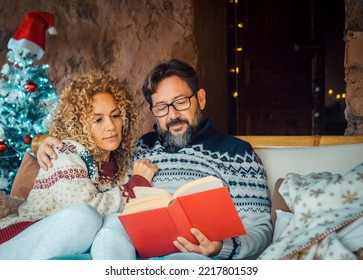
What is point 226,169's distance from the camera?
160cm

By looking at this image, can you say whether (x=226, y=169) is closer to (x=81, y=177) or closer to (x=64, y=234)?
(x=81, y=177)

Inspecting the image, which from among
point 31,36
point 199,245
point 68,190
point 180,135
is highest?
point 31,36

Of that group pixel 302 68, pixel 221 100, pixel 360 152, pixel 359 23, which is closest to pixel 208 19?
pixel 221 100

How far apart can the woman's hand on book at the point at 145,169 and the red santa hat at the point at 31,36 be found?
1205mm

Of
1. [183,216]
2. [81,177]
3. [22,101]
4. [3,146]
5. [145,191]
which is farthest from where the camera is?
[22,101]

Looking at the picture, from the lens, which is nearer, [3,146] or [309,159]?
[309,159]

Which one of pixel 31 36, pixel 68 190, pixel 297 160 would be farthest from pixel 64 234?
pixel 31 36

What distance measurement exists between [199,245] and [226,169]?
13.9 inches

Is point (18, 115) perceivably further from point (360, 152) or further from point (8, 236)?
point (360, 152)

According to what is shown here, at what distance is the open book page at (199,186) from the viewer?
1.24m

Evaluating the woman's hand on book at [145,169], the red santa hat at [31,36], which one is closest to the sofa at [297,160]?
the woman's hand on book at [145,169]

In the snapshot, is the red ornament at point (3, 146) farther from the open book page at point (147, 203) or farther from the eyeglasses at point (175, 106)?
the open book page at point (147, 203)

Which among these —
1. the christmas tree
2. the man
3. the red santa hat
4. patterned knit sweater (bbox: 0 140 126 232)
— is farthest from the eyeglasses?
the red santa hat

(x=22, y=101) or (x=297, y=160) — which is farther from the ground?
(x=22, y=101)
